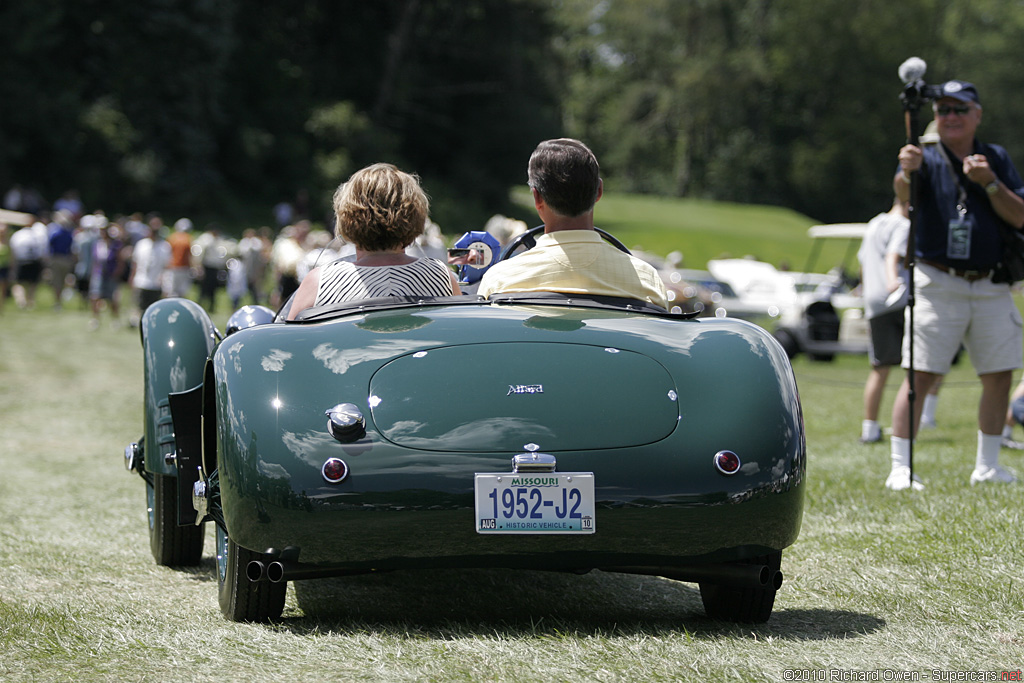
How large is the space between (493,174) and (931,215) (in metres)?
49.6

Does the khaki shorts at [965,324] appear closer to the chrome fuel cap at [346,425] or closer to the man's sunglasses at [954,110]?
the man's sunglasses at [954,110]

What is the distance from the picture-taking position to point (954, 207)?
6539 millimetres

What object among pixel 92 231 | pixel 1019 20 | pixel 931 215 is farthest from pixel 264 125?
pixel 1019 20

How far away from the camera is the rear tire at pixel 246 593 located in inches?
147

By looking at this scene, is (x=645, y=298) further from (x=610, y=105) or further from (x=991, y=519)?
(x=610, y=105)

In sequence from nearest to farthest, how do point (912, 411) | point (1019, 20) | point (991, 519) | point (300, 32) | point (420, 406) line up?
point (420, 406) < point (991, 519) < point (912, 411) < point (300, 32) < point (1019, 20)

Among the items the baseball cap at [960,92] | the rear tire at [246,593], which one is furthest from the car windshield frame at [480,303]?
the baseball cap at [960,92]

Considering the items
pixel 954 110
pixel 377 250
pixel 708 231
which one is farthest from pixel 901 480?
pixel 708 231

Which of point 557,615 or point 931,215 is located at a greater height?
point 931,215

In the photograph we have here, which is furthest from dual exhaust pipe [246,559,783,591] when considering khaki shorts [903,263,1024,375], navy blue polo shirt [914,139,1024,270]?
navy blue polo shirt [914,139,1024,270]

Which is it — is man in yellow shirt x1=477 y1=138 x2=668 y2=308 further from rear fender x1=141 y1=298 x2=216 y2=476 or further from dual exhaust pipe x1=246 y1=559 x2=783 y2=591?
rear fender x1=141 y1=298 x2=216 y2=476

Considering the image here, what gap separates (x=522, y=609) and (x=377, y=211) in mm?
1454

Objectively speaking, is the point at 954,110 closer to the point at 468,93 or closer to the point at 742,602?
the point at 742,602

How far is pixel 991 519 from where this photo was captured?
5.38m
